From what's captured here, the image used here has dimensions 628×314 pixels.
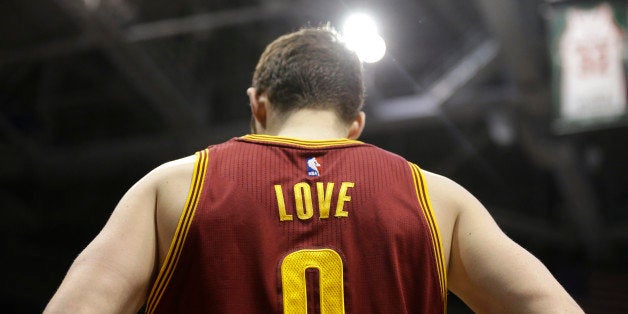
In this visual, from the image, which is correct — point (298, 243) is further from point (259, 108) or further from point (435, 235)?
point (259, 108)

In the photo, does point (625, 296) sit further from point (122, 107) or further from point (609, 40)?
point (122, 107)

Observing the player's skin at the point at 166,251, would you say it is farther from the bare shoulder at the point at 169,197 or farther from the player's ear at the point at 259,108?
the player's ear at the point at 259,108

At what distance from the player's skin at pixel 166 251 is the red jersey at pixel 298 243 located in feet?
0.12

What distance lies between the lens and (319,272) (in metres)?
1.61

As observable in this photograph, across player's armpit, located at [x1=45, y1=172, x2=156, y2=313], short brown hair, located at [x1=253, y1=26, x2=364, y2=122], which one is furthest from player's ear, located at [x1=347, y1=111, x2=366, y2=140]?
player's armpit, located at [x1=45, y1=172, x2=156, y2=313]

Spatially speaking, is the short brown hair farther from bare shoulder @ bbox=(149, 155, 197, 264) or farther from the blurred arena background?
the blurred arena background

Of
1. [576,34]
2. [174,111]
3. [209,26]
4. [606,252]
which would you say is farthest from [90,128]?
[606,252]

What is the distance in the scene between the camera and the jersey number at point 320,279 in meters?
1.60

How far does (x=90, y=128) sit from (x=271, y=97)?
7002 mm

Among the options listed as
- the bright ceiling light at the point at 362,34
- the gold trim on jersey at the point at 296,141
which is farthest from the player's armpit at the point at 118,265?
the bright ceiling light at the point at 362,34

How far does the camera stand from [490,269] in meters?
1.63

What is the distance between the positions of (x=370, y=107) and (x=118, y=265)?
567 centimetres

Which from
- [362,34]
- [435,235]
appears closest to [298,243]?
[435,235]

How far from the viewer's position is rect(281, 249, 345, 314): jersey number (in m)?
1.60
